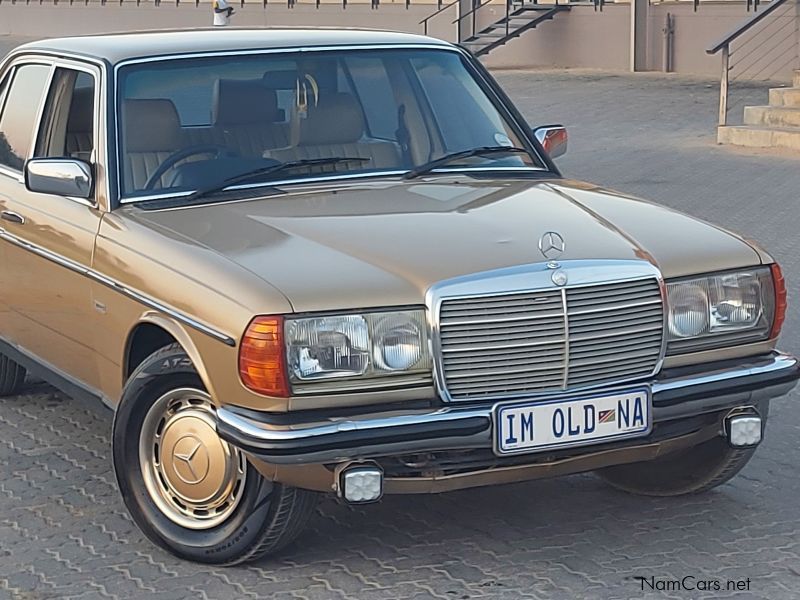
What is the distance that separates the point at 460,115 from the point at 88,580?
2406 mm

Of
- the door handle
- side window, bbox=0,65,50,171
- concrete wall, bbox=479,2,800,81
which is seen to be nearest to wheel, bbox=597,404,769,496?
the door handle

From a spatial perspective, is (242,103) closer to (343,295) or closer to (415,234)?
(415,234)

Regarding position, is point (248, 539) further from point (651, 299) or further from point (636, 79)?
point (636, 79)

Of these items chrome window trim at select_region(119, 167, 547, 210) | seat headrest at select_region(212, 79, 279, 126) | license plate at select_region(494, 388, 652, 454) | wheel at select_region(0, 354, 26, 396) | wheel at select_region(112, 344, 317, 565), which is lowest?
wheel at select_region(0, 354, 26, 396)

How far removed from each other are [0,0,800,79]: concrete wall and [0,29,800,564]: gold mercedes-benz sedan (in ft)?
63.9

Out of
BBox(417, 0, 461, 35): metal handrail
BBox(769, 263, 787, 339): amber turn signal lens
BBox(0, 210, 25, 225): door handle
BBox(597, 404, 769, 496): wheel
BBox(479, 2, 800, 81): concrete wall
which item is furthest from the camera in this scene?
BBox(417, 0, 461, 35): metal handrail

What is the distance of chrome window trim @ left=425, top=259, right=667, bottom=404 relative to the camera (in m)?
4.45

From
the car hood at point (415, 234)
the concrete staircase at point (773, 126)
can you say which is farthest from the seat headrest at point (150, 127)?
the concrete staircase at point (773, 126)

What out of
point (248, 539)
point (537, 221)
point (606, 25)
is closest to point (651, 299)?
point (537, 221)

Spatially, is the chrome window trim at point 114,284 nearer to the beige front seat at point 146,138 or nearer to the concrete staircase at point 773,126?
the beige front seat at point 146,138

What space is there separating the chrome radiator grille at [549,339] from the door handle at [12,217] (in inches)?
89.5

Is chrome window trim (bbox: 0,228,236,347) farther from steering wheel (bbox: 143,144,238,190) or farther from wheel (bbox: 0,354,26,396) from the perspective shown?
wheel (bbox: 0,354,26,396)

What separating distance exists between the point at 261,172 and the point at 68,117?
102cm

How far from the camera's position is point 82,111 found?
19.5ft
